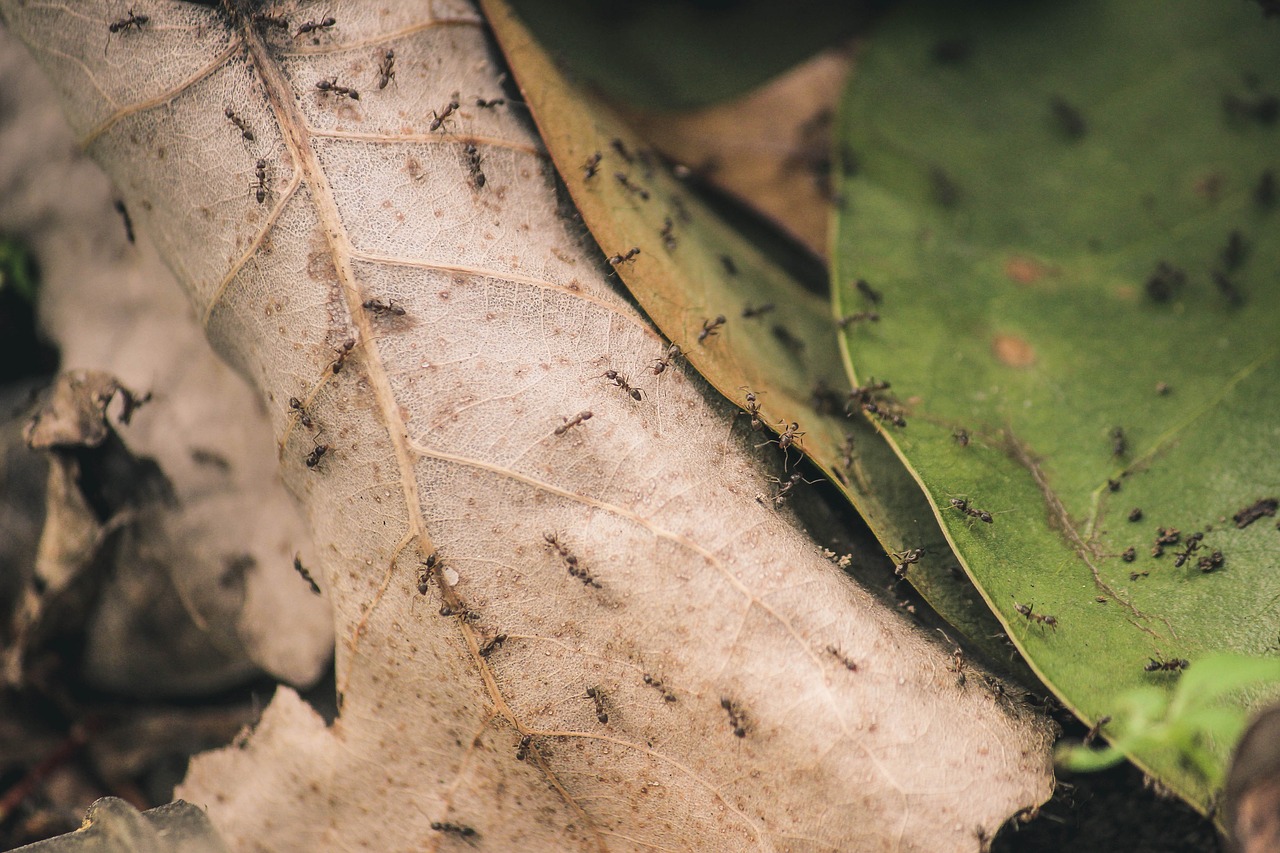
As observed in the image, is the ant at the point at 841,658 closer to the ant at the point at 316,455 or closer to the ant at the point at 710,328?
the ant at the point at 710,328

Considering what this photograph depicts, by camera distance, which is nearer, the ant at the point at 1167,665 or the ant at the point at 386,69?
the ant at the point at 1167,665

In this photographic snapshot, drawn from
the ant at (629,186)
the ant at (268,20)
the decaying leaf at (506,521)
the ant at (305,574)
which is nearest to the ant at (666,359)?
the decaying leaf at (506,521)

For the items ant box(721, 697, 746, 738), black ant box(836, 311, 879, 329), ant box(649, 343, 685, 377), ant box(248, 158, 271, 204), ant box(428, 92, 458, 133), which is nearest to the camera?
ant box(721, 697, 746, 738)

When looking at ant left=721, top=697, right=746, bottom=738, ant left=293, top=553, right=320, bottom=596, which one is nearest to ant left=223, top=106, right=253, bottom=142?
ant left=293, top=553, right=320, bottom=596

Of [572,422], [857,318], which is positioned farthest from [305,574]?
[857,318]

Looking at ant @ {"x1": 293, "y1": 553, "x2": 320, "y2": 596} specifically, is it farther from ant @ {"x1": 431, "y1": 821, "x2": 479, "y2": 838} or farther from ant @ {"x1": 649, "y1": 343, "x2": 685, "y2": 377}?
ant @ {"x1": 649, "y1": 343, "x2": 685, "y2": 377}

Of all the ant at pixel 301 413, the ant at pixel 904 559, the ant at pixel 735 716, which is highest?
the ant at pixel 904 559
